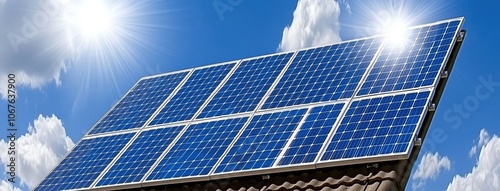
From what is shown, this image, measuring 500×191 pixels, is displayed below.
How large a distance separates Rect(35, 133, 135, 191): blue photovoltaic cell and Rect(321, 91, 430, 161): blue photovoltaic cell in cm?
564

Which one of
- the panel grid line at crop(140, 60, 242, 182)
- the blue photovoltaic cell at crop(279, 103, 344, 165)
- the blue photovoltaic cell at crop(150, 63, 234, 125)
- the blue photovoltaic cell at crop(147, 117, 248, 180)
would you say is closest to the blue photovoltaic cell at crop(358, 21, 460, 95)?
the blue photovoltaic cell at crop(279, 103, 344, 165)

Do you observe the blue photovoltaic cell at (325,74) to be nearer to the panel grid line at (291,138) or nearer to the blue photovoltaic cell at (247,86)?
the blue photovoltaic cell at (247,86)

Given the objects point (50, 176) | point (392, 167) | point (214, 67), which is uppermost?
point (214, 67)

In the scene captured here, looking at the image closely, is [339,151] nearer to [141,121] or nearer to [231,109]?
[231,109]

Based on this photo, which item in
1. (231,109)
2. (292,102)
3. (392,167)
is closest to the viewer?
(392,167)

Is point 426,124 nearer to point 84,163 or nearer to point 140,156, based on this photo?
point 140,156

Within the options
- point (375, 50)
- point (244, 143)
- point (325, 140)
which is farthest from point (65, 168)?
point (375, 50)

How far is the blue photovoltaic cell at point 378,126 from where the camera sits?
10766 mm

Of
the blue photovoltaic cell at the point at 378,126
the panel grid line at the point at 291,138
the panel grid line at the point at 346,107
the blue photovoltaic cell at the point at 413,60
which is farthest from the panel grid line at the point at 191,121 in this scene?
the blue photovoltaic cell at the point at 413,60

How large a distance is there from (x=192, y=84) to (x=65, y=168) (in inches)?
155

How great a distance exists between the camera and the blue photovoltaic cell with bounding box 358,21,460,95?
40.6 ft

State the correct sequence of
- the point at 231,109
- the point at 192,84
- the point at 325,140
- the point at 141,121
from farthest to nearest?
the point at 192,84 → the point at 141,121 → the point at 231,109 → the point at 325,140

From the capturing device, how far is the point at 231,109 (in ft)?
47.0

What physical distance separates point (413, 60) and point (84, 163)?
308 inches
